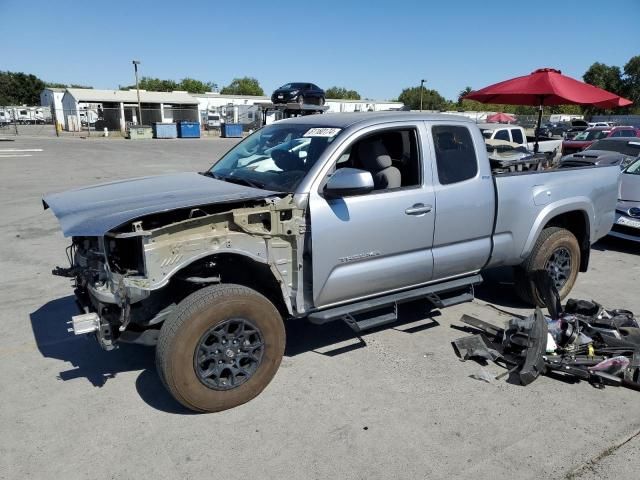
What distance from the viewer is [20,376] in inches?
152

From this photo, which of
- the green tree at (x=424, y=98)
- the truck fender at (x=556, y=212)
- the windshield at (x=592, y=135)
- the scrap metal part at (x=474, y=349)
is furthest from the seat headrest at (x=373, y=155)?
the green tree at (x=424, y=98)

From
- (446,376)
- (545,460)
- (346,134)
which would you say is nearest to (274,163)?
(346,134)

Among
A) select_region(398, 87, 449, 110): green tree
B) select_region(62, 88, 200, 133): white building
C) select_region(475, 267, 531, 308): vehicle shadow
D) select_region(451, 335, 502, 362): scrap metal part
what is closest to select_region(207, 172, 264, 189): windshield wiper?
select_region(451, 335, 502, 362): scrap metal part

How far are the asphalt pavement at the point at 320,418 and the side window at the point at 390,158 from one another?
57.7 inches

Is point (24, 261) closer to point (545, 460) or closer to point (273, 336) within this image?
point (273, 336)

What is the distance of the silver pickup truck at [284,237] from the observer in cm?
322

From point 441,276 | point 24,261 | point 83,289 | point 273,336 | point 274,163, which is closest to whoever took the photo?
point 273,336

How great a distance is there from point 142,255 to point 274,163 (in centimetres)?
148

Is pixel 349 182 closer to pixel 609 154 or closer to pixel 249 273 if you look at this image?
pixel 249 273

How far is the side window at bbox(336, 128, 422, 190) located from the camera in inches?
164

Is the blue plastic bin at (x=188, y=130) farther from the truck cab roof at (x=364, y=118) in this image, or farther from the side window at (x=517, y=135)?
the truck cab roof at (x=364, y=118)

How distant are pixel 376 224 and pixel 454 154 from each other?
3.80 feet

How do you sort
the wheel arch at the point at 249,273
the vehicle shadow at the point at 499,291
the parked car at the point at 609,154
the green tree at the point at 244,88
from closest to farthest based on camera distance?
the wheel arch at the point at 249,273
the vehicle shadow at the point at 499,291
the parked car at the point at 609,154
the green tree at the point at 244,88

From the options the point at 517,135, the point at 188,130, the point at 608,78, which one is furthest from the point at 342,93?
the point at 517,135
